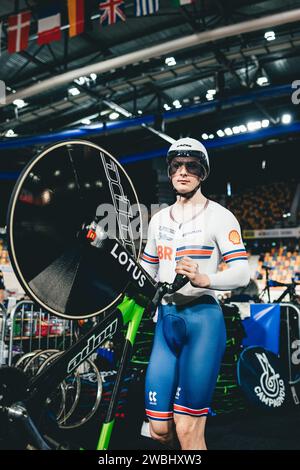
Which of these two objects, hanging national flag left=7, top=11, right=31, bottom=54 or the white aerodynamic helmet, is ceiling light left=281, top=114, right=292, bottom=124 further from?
the white aerodynamic helmet

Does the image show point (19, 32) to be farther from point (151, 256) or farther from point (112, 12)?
point (151, 256)

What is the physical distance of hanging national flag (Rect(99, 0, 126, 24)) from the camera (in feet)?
19.0

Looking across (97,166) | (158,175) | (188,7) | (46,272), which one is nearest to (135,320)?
(46,272)

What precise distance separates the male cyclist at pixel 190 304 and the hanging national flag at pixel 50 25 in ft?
16.5

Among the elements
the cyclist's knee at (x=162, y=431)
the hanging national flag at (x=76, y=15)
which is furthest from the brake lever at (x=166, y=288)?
the hanging national flag at (x=76, y=15)

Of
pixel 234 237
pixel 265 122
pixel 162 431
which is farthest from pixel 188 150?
pixel 265 122

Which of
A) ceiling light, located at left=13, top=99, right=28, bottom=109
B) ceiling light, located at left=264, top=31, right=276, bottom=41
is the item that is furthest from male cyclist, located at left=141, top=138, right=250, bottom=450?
ceiling light, located at left=13, top=99, right=28, bottom=109

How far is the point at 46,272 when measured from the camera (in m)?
1.79

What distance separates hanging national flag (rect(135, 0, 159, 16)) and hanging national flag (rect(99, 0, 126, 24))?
227 millimetres

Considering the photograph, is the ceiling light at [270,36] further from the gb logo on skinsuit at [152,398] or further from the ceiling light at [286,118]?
the gb logo on skinsuit at [152,398]

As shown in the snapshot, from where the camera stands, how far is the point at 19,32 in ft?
20.9

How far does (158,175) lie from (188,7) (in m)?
5.66

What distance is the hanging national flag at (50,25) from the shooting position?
20.5 feet

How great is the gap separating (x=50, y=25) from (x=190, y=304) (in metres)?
5.77
